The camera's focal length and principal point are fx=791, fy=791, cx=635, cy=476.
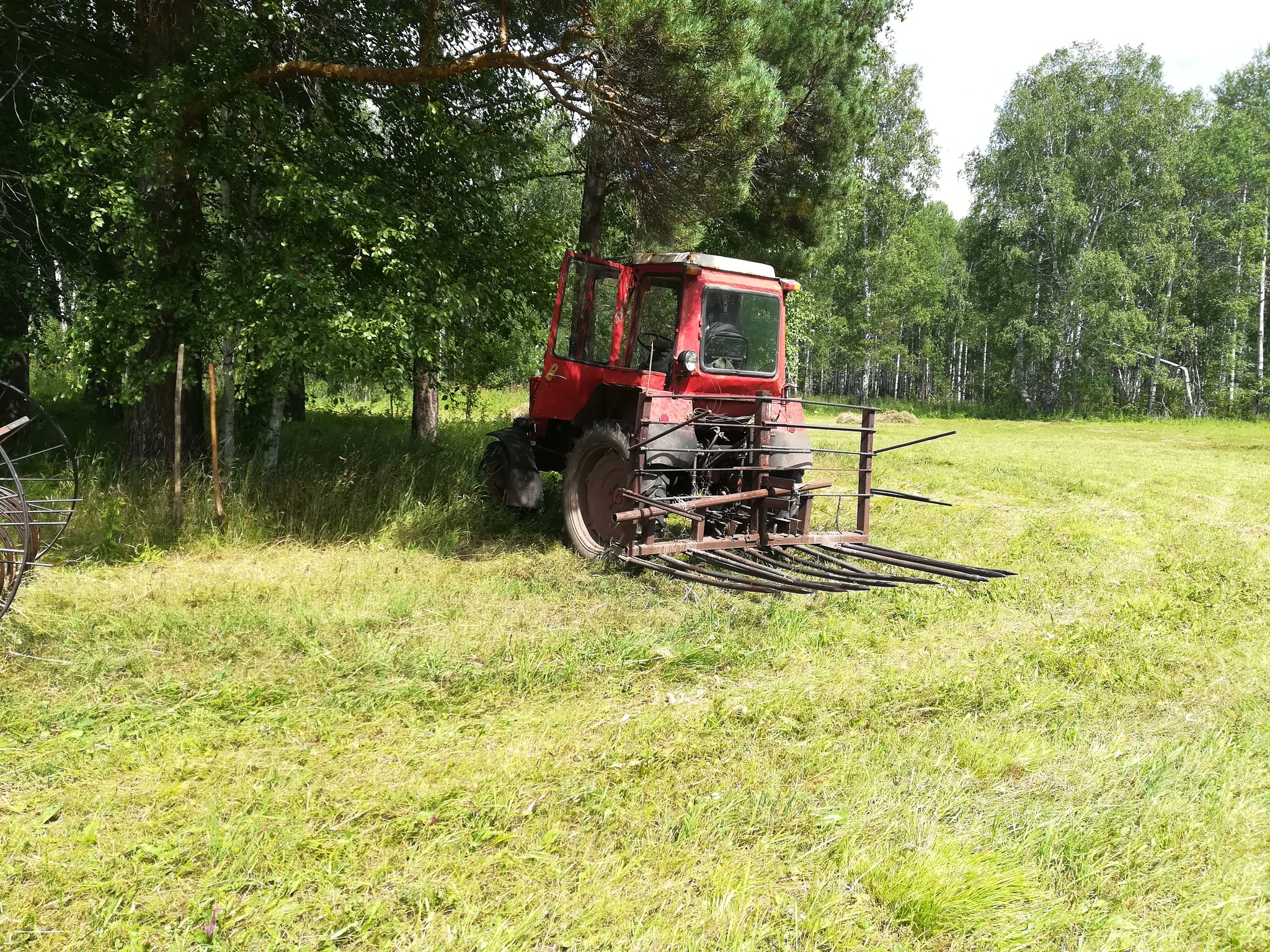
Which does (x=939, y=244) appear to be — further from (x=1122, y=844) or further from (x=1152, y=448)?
(x=1122, y=844)

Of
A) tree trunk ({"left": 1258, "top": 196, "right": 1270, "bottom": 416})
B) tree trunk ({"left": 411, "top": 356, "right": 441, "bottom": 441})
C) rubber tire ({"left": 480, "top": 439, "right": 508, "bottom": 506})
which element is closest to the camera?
rubber tire ({"left": 480, "top": 439, "right": 508, "bottom": 506})

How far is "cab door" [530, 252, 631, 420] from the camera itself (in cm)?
643

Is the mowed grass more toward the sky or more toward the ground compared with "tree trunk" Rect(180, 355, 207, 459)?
more toward the ground

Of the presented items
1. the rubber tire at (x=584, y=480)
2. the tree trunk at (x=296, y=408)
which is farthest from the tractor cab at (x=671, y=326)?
the tree trunk at (x=296, y=408)

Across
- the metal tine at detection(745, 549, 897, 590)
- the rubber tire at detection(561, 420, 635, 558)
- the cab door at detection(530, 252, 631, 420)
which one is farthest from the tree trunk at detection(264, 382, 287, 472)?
the metal tine at detection(745, 549, 897, 590)

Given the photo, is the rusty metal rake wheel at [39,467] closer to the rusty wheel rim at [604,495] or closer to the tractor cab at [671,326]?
the rusty wheel rim at [604,495]

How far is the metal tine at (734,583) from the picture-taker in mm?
4420

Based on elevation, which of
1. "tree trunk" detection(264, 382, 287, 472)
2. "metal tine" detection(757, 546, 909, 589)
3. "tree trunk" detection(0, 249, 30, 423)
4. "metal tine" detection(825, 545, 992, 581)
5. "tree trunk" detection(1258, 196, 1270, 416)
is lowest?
"metal tine" detection(757, 546, 909, 589)

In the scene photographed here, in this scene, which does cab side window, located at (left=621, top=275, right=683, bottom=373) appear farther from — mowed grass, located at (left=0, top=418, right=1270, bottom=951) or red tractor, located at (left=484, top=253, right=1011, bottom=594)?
mowed grass, located at (left=0, top=418, right=1270, bottom=951)

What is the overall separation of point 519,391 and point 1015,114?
22.4m

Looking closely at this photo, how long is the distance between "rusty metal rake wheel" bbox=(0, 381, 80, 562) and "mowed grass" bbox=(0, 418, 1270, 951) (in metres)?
0.29

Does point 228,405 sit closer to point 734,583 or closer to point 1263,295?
point 734,583

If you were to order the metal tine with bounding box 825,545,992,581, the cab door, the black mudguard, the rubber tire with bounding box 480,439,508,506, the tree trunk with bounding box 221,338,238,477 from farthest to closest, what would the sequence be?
the rubber tire with bounding box 480,439,508,506 < the black mudguard < the tree trunk with bounding box 221,338,238,477 < the cab door < the metal tine with bounding box 825,545,992,581

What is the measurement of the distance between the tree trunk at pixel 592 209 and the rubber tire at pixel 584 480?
4.50 meters
